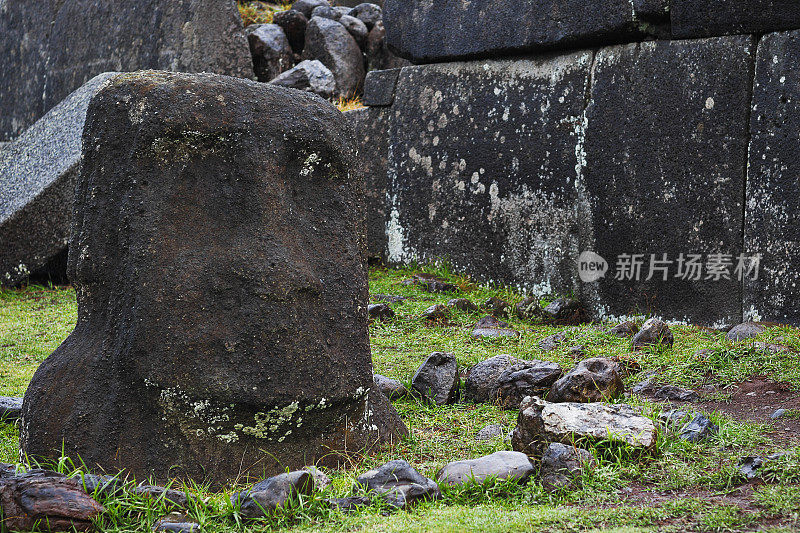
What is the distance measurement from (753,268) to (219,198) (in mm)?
2804

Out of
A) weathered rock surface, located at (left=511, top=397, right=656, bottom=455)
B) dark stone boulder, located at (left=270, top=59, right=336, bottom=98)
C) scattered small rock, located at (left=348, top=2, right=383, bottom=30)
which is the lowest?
weathered rock surface, located at (left=511, top=397, right=656, bottom=455)

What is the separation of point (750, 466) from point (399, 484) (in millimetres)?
930

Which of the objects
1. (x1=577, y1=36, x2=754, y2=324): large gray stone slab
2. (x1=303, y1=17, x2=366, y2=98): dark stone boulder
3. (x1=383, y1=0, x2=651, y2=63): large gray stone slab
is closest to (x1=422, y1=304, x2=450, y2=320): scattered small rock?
(x1=577, y1=36, x2=754, y2=324): large gray stone slab

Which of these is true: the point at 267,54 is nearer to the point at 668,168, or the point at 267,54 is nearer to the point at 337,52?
the point at 337,52

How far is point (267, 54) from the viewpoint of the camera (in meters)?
8.13

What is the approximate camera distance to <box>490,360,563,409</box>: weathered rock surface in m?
3.13

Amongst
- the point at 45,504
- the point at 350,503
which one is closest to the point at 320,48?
the point at 350,503

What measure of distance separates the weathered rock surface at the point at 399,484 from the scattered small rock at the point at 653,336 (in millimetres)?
1890

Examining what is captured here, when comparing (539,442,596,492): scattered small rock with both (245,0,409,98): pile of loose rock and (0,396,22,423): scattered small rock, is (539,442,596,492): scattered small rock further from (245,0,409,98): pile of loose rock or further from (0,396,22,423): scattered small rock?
(245,0,409,98): pile of loose rock

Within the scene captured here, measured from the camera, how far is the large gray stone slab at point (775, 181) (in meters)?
4.04

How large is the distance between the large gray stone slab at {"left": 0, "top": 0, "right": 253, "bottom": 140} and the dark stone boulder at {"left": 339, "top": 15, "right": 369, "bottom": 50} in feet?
5.55

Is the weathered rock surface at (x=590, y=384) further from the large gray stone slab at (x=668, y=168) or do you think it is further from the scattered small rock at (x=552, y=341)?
the large gray stone slab at (x=668, y=168)

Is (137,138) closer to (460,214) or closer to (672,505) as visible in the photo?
(672,505)

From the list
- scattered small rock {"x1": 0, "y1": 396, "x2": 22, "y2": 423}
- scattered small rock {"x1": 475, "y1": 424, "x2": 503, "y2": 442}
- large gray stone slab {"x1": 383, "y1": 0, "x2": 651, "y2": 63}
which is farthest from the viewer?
large gray stone slab {"x1": 383, "y1": 0, "x2": 651, "y2": 63}
